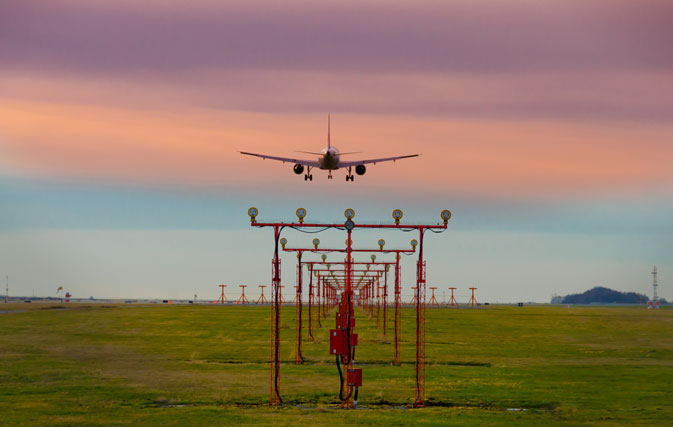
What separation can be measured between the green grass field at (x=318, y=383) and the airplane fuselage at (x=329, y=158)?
21278 millimetres

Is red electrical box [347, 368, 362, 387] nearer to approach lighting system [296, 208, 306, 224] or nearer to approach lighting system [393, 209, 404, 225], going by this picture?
approach lighting system [393, 209, 404, 225]

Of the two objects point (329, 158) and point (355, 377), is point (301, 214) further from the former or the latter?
point (329, 158)

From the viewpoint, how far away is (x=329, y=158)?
77.6 m

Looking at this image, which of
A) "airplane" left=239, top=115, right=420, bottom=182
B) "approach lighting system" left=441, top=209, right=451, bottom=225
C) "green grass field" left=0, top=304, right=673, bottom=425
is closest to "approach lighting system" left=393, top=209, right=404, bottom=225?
"approach lighting system" left=441, top=209, right=451, bottom=225

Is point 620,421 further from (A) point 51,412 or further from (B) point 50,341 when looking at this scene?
(B) point 50,341

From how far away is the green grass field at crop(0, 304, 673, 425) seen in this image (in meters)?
27.0

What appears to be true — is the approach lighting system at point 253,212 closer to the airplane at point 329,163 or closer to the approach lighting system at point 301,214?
the approach lighting system at point 301,214

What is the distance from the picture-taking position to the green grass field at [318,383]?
1064 inches

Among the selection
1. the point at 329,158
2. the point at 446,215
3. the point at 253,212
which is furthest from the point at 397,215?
the point at 329,158

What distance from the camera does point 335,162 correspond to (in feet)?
258

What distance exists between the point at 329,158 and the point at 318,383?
1744 inches

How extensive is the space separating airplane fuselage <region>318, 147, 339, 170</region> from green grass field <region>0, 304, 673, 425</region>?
21.3 m

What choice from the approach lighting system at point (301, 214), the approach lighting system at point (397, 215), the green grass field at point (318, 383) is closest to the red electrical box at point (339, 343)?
the green grass field at point (318, 383)

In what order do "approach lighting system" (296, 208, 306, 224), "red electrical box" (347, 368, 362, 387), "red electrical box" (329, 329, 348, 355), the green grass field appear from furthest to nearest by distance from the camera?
"approach lighting system" (296, 208, 306, 224), "red electrical box" (329, 329, 348, 355), "red electrical box" (347, 368, 362, 387), the green grass field
